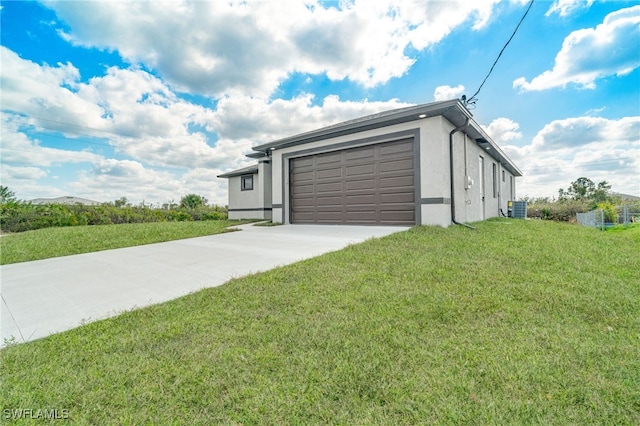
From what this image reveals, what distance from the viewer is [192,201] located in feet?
67.1

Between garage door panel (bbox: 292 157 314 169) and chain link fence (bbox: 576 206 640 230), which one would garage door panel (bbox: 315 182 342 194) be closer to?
garage door panel (bbox: 292 157 314 169)

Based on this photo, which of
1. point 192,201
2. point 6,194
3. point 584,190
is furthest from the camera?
point 584,190

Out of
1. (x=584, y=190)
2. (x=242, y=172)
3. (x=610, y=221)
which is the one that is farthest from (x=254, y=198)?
(x=584, y=190)

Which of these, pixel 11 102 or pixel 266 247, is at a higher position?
pixel 11 102

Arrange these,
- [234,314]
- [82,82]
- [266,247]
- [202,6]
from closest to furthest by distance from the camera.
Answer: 1. [234,314]
2. [266,247]
3. [202,6]
4. [82,82]

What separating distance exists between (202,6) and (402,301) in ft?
27.0

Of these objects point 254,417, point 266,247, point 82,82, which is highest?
point 82,82

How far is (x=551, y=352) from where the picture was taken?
1794 millimetres

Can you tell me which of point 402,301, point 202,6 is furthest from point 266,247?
point 202,6

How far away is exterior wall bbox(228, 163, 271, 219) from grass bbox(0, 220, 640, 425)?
10213 mm

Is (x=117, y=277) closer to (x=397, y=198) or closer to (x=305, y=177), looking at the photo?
(x=397, y=198)

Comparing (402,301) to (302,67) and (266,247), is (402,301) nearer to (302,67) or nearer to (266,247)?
(266,247)

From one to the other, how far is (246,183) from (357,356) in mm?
13406

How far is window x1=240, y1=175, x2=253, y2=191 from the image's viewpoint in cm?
1404
